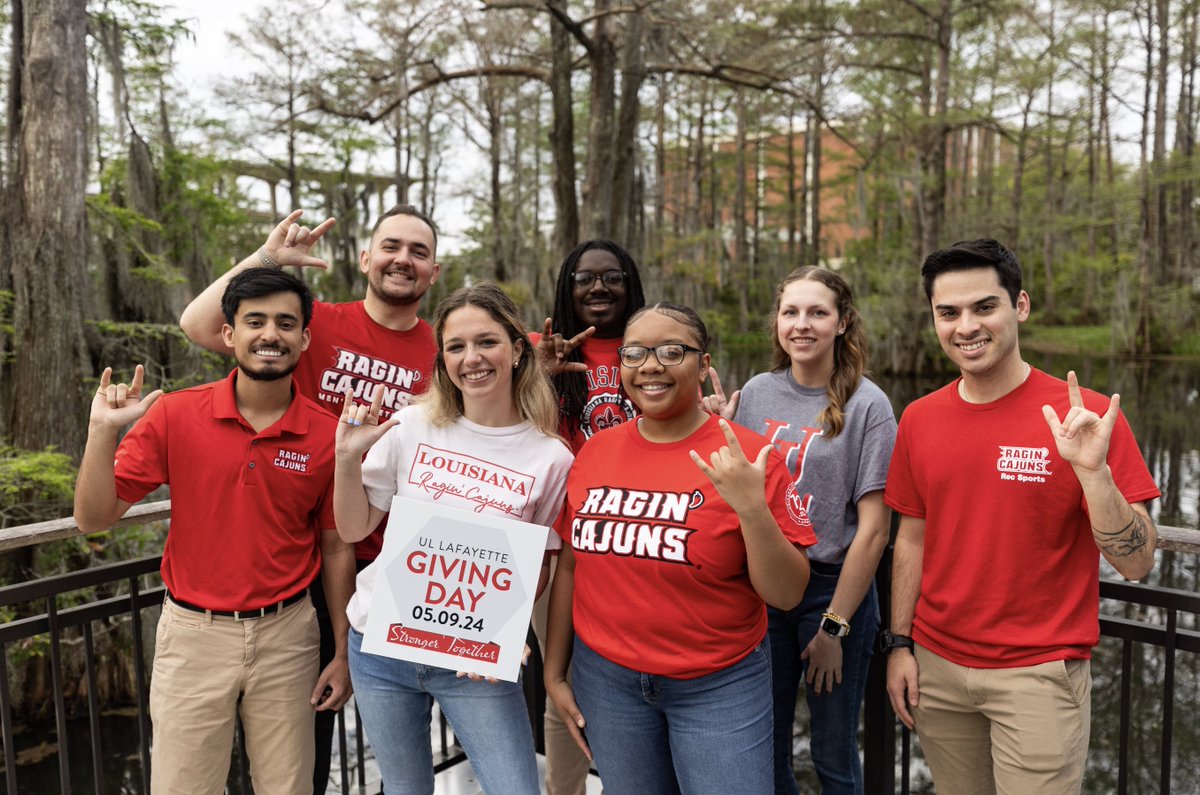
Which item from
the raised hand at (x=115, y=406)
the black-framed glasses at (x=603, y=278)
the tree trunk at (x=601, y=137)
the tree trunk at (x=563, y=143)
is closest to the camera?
the raised hand at (x=115, y=406)

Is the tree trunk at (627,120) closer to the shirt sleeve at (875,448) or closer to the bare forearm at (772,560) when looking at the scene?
the shirt sleeve at (875,448)

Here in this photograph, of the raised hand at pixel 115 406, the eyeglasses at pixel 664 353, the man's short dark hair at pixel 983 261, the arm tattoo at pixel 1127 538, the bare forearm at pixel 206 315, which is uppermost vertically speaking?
the man's short dark hair at pixel 983 261

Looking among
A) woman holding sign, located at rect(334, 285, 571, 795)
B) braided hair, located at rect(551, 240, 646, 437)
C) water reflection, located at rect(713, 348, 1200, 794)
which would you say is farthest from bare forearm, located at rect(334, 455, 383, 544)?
water reflection, located at rect(713, 348, 1200, 794)

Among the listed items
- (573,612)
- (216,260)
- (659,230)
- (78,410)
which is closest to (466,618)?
(573,612)

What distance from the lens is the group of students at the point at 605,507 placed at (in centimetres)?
199

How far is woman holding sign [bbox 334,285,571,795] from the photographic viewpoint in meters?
2.22

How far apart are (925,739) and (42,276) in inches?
374

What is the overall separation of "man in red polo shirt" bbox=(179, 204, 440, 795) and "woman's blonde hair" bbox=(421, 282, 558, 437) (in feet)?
1.85

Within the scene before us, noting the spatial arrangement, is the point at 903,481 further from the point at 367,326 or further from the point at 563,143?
the point at 563,143

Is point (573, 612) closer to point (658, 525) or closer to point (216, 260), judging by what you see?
point (658, 525)

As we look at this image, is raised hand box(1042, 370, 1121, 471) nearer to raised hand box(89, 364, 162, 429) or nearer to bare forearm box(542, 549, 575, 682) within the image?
bare forearm box(542, 549, 575, 682)

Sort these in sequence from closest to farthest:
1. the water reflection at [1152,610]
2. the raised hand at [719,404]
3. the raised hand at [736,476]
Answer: the raised hand at [736,476], the raised hand at [719,404], the water reflection at [1152,610]

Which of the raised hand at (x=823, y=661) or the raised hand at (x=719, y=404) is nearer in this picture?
the raised hand at (x=823, y=661)

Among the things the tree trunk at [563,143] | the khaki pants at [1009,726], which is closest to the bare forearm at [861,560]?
the khaki pants at [1009,726]
